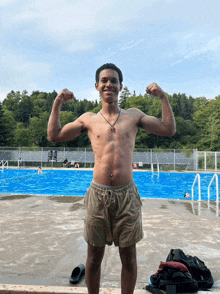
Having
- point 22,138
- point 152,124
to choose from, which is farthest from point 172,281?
point 22,138

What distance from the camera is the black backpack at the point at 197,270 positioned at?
2.88 m

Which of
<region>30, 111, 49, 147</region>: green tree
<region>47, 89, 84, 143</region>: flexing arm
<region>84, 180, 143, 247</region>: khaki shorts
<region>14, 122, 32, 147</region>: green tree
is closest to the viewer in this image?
<region>84, 180, 143, 247</region>: khaki shorts

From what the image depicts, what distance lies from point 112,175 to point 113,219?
38 cm

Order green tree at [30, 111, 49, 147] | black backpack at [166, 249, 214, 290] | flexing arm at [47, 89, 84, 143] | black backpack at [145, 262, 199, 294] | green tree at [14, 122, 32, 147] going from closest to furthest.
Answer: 1. flexing arm at [47, 89, 84, 143]
2. black backpack at [145, 262, 199, 294]
3. black backpack at [166, 249, 214, 290]
4. green tree at [14, 122, 32, 147]
5. green tree at [30, 111, 49, 147]

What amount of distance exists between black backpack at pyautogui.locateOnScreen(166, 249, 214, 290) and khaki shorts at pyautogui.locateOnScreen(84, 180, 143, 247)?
51.2 inches

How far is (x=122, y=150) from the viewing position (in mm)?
2266

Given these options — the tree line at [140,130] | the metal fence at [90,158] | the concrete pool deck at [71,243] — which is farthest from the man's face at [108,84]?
the tree line at [140,130]

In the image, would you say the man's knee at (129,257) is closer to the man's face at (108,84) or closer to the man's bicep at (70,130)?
the man's bicep at (70,130)

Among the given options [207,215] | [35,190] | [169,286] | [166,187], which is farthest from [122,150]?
[166,187]

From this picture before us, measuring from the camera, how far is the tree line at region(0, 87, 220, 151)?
41.5 meters

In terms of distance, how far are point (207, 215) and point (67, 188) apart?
1174cm

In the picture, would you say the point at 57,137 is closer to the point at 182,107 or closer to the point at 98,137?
the point at 98,137

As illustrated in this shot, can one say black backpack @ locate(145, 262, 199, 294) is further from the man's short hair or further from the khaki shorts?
the man's short hair

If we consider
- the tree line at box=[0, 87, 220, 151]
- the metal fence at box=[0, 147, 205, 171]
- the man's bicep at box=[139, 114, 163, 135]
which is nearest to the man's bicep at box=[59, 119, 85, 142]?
the man's bicep at box=[139, 114, 163, 135]
